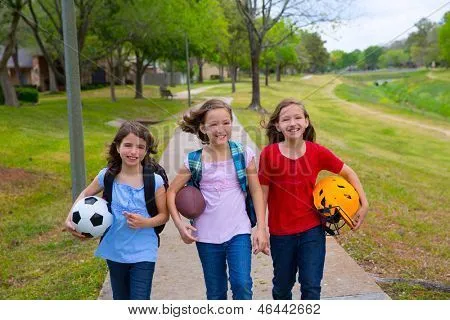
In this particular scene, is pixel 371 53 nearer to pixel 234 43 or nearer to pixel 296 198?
pixel 296 198

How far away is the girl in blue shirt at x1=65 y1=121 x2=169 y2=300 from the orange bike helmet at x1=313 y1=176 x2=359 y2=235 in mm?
983

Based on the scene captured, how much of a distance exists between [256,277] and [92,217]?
212 centimetres

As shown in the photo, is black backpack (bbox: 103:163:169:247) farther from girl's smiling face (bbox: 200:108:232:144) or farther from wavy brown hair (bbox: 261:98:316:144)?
wavy brown hair (bbox: 261:98:316:144)

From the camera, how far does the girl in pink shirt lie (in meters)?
3.45

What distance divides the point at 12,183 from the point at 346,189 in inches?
310

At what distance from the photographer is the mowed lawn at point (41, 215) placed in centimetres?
530

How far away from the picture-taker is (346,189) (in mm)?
3666

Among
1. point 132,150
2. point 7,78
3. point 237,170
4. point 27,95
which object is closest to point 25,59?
point 27,95

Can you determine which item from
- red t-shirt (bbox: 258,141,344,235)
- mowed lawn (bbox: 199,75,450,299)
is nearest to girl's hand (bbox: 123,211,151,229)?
red t-shirt (bbox: 258,141,344,235)

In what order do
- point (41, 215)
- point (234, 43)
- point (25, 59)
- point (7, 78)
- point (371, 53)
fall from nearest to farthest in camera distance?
point (371, 53) < point (41, 215) < point (7, 78) < point (234, 43) < point (25, 59)

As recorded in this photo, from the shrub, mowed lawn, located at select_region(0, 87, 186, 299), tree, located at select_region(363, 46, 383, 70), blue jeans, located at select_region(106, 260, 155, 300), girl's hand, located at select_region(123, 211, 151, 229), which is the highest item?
tree, located at select_region(363, 46, 383, 70)

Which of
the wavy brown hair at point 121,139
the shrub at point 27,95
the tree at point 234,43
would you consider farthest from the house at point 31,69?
the wavy brown hair at point 121,139

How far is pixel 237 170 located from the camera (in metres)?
3.50
